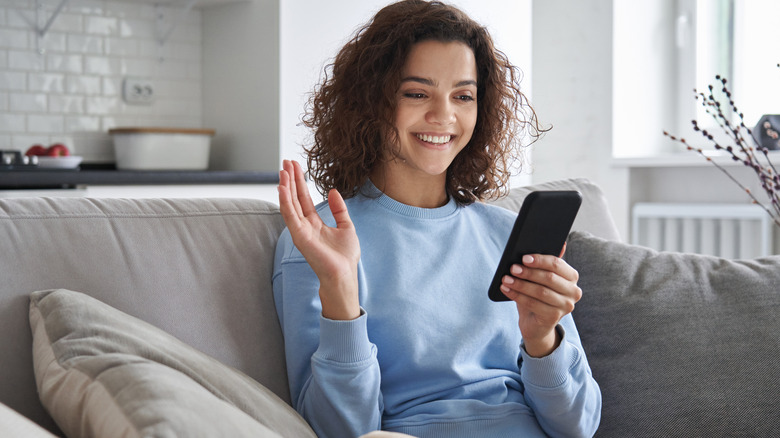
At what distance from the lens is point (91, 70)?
348cm

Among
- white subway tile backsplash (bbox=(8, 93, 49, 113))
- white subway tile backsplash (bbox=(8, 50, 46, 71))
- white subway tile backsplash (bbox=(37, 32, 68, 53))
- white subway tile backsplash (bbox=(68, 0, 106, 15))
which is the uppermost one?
white subway tile backsplash (bbox=(68, 0, 106, 15))

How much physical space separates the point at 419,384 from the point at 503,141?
0.53 metres

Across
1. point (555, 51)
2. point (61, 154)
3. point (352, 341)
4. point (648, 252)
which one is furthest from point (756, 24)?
point (352, 341)

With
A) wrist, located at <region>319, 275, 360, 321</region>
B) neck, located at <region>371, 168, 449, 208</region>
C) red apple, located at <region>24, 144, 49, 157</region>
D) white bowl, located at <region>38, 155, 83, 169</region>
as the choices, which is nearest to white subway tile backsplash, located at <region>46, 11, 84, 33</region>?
red apple, located at <region>24, 144, 49, 157</region>

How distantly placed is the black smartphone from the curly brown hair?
0.35m

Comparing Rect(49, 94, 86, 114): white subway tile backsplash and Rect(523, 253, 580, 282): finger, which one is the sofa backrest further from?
Rect(49, 94, 86, 114): white subway tile backsplash

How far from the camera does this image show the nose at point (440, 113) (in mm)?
1353

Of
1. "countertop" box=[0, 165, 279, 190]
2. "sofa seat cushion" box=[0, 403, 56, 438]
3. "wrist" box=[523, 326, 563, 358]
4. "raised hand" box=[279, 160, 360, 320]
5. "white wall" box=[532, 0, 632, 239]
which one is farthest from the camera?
"white wall" box=[532, 0, 632, 239]

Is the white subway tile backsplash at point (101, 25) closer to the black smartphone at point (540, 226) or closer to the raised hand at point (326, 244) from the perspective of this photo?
the raised hand at point (326, 244)

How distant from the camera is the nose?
135cm

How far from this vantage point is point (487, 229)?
144 cm

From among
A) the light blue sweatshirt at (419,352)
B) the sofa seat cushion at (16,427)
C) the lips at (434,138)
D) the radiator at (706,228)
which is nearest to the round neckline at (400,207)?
the light blue sweatshirt at (419,352)

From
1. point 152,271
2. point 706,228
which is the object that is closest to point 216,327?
point 152,271

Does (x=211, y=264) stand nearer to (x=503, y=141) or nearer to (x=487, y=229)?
(x=487, y=229)
